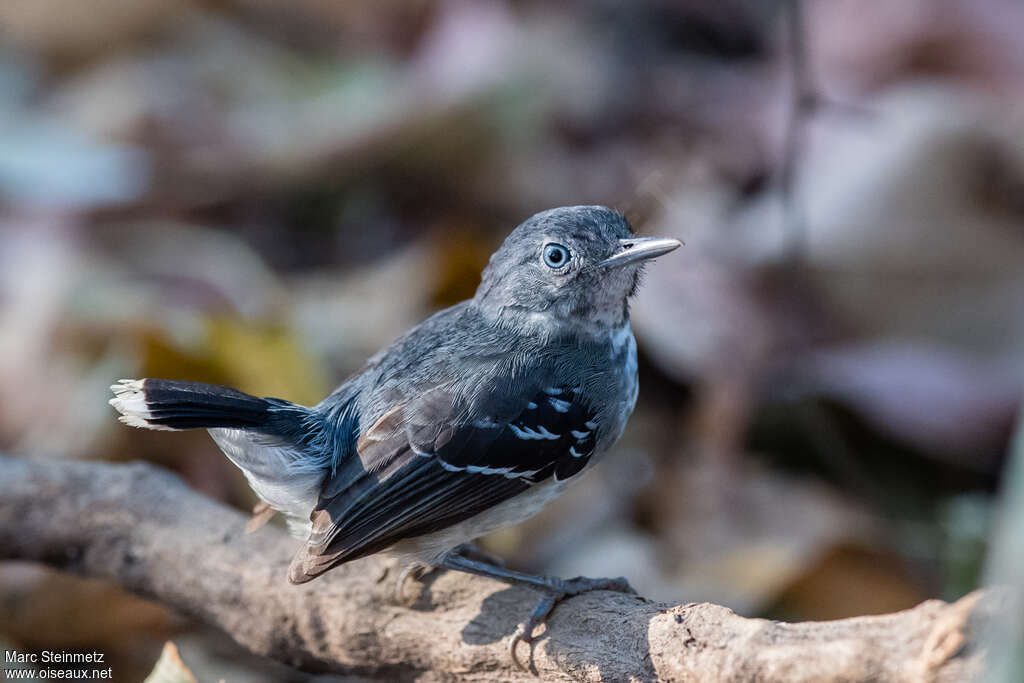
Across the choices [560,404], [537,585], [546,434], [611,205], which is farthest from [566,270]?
[611,205]

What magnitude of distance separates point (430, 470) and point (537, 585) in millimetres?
498

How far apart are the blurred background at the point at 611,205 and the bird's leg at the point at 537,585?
3.92ft

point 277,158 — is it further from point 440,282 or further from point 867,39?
point 867,39

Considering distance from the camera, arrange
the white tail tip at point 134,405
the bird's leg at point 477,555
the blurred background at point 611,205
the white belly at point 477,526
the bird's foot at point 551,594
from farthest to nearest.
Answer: the blurred background at point 611,205 → the bird's leg at point 477,555 → the white belly at point 477,526 → the bird's foot at point 551,594 → the white tail tip at point 134,405

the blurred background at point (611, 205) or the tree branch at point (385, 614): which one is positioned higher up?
the blurred background at point (611, 205)

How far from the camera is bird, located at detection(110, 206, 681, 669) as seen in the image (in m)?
3.28

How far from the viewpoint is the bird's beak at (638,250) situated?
3.64m

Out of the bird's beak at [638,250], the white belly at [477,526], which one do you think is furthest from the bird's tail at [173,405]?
the bird's beak at [638,250]

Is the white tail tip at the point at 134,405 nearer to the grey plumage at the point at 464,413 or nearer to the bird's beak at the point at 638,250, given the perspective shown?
the grey plumage at the point at 464,413

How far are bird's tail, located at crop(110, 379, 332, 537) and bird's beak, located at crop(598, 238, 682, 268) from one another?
114cm

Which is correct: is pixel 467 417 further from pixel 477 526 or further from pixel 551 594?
pixel 551 594

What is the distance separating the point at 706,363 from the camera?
5.80m

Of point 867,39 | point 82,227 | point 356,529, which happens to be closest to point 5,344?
point 82,227

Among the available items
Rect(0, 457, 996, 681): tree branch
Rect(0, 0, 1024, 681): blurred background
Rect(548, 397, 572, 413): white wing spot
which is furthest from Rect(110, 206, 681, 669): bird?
Rect(0, 0, 1024, 681): blurred background
